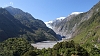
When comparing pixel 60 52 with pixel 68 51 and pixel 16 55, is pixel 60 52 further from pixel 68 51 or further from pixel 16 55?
pixel 16 55

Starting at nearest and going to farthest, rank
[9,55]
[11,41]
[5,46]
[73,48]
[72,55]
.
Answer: [72,55]
[73,48]
[9,55]
[5,46]
[11,41]

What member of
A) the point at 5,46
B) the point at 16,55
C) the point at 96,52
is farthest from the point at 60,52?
the point at 5,46

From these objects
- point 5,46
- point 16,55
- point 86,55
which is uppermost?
point 5,46

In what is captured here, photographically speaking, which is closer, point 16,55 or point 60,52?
point 60,52

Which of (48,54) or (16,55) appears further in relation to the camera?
(16,55)

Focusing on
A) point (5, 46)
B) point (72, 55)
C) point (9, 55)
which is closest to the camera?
point (72, 55)

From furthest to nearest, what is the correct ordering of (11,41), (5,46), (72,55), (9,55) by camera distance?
(11,41) < (5,46) < (9,55) < (72,55)

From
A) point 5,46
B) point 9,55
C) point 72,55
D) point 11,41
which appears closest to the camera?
point 72,55

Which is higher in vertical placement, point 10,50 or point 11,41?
point 11,41

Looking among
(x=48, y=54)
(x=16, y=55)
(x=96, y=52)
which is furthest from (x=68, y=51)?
(x=16, y=55)

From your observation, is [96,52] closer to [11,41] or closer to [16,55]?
[16,55]
